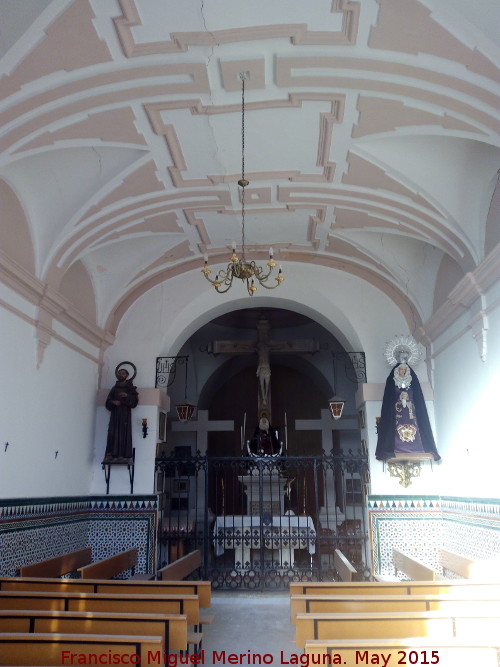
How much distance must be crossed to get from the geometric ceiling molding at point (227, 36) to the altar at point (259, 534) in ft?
19.7

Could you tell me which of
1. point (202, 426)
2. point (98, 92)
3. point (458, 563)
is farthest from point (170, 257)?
point (202, 426)

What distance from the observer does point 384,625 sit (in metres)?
3.30

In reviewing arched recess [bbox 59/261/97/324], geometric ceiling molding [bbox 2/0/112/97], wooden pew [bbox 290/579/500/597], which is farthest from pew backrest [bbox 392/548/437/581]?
geometric ceiling molding [bbox 2/0/112/97]

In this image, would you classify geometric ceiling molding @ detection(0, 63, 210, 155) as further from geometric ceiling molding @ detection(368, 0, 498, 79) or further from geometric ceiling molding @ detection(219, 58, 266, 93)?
geometric ceiling molding @ detection(368, 0, 498, 79)

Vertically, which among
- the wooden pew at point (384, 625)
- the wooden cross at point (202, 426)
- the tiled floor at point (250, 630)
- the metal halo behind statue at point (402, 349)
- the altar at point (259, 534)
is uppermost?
the metal halo behind statue at point (402, 349)

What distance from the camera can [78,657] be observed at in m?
2.82

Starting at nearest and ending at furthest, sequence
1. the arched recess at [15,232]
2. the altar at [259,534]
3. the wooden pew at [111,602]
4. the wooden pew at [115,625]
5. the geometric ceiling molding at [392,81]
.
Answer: the wooden pew at [115,625]
the wooden pew at [111,602]
the geometric ceiling molding at [392,81]
the arched recess at [15,232]
the altar at [259,534]

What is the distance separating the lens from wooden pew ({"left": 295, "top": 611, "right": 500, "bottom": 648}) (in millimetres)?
3271

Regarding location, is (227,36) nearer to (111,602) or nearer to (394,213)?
(394,213)

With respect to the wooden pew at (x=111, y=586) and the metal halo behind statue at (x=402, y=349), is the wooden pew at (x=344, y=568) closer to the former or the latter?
the wooden pew at (x=111, y=586)

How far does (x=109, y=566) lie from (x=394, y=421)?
4134 mm

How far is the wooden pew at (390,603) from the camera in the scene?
12.2 feet

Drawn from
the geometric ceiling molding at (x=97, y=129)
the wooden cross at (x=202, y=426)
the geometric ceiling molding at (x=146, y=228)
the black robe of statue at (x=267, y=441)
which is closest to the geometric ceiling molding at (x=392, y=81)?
the geometric ceiling molding at (x=97, y=129)

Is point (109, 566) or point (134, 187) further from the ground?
point (134, 187)
